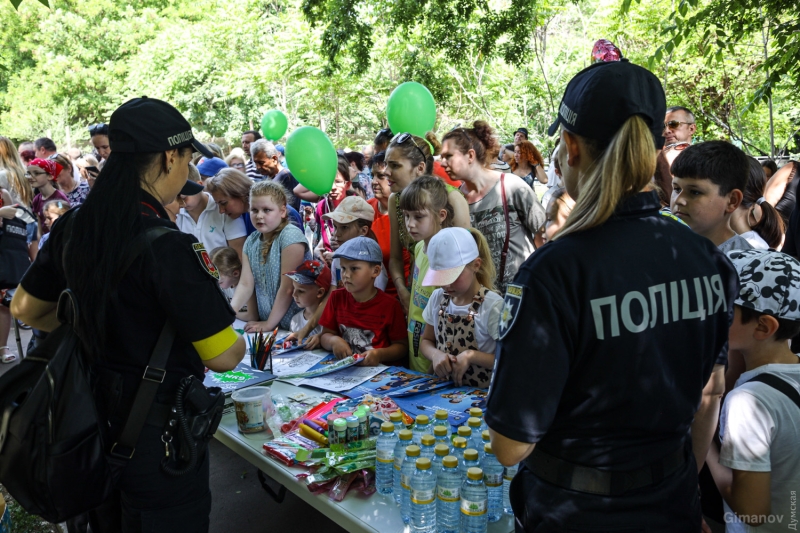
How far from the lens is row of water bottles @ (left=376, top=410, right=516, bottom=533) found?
5.42 ft

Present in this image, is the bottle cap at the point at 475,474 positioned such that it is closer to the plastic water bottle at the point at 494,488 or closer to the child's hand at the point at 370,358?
the plastic water bottle at the point at 494,488

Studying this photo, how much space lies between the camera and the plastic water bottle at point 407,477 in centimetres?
172

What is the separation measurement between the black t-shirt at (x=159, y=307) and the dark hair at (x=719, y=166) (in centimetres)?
194

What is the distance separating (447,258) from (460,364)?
491 mm

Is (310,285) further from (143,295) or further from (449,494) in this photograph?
(449,494)

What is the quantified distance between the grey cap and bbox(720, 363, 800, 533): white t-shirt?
2.02m

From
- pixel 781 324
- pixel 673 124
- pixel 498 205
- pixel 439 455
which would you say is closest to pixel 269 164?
pixel 498 205

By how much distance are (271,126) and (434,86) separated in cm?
317

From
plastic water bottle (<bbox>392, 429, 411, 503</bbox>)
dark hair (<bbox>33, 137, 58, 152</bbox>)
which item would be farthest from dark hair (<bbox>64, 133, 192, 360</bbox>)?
dark hair (<bbox>33, 137, 58, 152</bbox>)

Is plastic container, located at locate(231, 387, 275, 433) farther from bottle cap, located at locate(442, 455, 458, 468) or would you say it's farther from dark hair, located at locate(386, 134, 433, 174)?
dark hair, located at locate(386, 134, 433, 174)

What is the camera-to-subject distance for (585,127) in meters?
1.19

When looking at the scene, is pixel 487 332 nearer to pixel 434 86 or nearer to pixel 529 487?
pixel 529 487

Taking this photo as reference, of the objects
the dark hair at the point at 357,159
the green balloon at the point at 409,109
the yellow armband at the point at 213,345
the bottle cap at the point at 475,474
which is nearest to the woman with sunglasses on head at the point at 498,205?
the green balloon at the point at 409,109

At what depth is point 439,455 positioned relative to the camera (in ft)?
5.78
